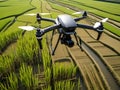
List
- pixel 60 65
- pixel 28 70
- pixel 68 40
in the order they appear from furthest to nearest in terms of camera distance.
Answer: pixel 60 65 → pixel 68 40 → pixel 28 70

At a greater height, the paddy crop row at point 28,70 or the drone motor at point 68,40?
the drone motor at point 68,40

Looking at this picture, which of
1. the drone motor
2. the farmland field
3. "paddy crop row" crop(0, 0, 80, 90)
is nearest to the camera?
"paddy crop row" crop(0, 0, 80, 90)

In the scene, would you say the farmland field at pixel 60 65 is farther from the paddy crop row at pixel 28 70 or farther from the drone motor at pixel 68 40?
the drone motor at pixel 68 40

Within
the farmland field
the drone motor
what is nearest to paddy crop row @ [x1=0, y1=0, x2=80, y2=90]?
the farmland field

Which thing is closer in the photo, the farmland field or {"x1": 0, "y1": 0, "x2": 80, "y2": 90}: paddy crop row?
{"x1": 0, "y1": 0, "x2": 80, "y2": 90}: paddy crop row

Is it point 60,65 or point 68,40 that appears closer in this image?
point 68,40

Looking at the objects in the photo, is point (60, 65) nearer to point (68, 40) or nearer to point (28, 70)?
point (68, 40)

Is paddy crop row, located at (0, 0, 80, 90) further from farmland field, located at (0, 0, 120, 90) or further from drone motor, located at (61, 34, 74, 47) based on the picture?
drone motor, located at (61, 34, 74, 47)

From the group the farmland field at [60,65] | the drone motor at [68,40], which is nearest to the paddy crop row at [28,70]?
the farmland field at [60,65]

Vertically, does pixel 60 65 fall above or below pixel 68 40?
below

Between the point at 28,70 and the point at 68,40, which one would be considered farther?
the point at 68,40

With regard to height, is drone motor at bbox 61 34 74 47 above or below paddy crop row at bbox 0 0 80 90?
above

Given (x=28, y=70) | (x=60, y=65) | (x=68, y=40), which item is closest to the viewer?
(x=28, y=70)

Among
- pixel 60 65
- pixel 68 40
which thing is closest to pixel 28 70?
pixel 60 65
